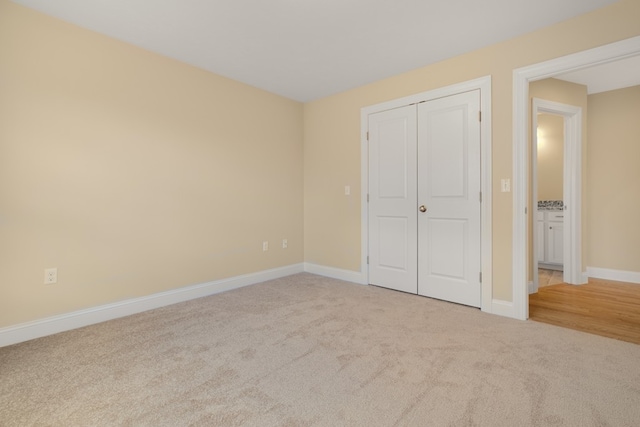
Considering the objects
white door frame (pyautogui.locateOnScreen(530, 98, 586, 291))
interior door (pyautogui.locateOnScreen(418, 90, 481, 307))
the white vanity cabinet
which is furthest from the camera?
the white vanity cabinet

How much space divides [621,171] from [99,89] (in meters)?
6.30

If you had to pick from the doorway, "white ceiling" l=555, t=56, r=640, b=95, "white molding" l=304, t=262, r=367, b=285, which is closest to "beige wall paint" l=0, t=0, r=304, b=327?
"white molding" l=304, t=262, r=367, b=285

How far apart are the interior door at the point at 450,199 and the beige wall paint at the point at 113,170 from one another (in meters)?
2.12

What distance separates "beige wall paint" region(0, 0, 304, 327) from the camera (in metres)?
2.28

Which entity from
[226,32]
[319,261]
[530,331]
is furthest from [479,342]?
[226,32]

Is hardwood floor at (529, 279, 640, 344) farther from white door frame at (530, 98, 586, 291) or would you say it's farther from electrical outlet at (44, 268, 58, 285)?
electrical outlet at (44, 268, 58, 285)

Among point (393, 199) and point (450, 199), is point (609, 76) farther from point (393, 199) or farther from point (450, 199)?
point (393, 199)

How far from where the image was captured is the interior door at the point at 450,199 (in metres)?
2.96

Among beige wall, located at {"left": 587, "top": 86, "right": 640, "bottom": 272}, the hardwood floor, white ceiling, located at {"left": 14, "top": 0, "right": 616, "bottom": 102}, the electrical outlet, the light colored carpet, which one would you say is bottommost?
the hardwood floor

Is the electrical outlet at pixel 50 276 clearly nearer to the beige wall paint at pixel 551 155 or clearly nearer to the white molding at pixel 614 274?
the white molding at pixel 614 274

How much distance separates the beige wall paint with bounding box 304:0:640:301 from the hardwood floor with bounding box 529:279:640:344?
562 mm

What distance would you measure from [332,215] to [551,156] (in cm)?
388

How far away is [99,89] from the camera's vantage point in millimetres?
→ 2645

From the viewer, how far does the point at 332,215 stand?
14.0 ft
